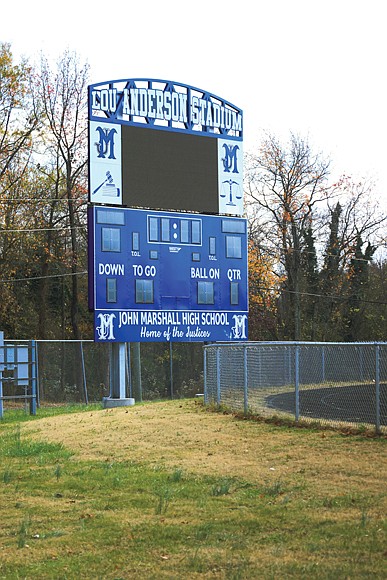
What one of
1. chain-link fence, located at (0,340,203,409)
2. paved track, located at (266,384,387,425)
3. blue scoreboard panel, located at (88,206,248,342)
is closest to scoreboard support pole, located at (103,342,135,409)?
blue scoreboard panel, located at (88,206,248,342)

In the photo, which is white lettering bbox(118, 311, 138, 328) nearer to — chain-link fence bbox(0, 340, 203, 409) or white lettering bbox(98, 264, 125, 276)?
white lettering bbox(98, 264, 125, 276)

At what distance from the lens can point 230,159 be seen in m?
26.9

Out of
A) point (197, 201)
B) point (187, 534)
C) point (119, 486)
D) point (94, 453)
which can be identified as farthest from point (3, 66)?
point (187, 534)

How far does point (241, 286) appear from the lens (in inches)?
1061

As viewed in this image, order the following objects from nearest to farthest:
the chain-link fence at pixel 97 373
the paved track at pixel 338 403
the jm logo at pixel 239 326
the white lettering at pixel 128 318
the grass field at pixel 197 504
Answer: the grass field at pixel 197 504 < the paved track at pixel 338 403 < the white lettering at pixel 128 318 < the jm logo at pixel 239 326 < the chain-link fence at pixel 97 373

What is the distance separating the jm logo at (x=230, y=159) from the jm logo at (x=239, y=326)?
14.8 feet

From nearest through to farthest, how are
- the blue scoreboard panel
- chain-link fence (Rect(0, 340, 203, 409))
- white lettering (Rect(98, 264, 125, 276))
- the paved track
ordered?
the paved track < white lettering (Rect(98, 264, 125, 276)) < the blue scoreboard panel < chain-link fence (Rect(0, 340, 203, 409))

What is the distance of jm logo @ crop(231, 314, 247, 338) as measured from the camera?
26.9 m

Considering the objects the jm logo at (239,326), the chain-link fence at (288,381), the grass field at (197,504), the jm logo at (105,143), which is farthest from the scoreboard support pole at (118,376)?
the grass field at (197,504)

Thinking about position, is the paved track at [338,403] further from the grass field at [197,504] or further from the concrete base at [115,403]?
the concrete base at [115,403]

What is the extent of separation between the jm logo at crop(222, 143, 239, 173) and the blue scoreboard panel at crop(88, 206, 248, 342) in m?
1.57

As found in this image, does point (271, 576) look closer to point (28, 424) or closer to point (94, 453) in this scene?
point (94, 453)

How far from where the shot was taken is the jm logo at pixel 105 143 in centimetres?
2466

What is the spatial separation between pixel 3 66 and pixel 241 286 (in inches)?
752
